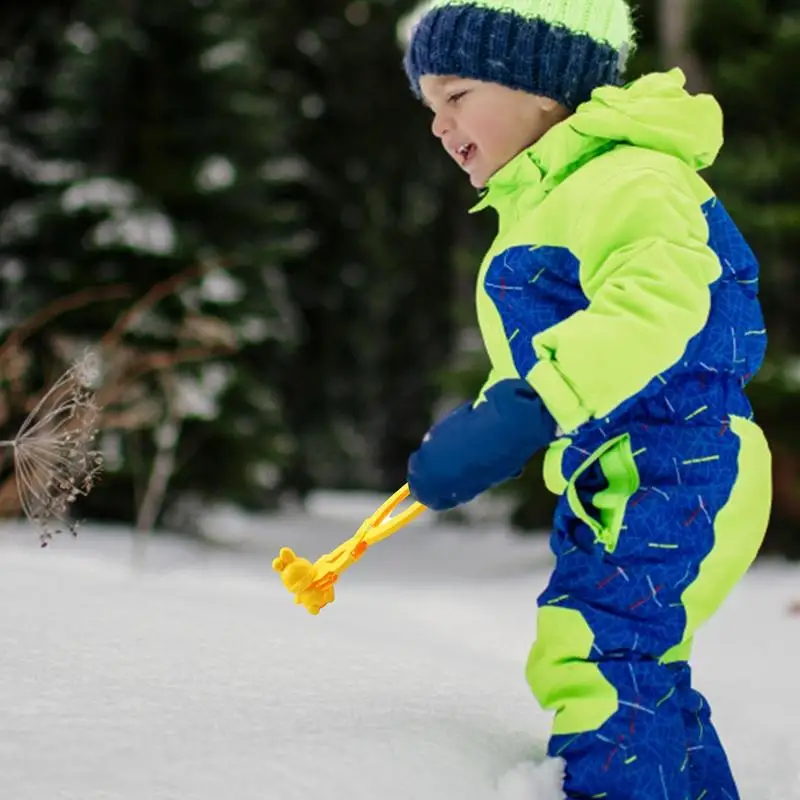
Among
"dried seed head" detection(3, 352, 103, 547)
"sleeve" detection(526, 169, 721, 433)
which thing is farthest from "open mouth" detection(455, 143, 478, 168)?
"dried seed head" detection(3, 352, 103, 547)

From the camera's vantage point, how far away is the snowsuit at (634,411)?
1.34 m

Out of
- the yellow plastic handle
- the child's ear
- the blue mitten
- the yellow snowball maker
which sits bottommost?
the yellow snowball maker

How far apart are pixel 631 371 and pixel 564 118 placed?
Answer: 0.52m

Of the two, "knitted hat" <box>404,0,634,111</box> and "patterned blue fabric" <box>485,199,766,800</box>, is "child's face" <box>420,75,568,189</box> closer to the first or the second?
"knitted hat" <box>404,0,634,111</box>

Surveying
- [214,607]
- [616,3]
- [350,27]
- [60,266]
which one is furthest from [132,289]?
[350,27]

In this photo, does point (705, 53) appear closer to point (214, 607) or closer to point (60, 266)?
point (60, 266)

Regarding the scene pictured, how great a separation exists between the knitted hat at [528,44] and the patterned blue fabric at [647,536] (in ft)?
0.90

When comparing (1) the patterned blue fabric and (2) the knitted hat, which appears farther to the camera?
(2) the knitted hat

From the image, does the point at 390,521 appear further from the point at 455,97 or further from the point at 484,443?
the point at 455,97

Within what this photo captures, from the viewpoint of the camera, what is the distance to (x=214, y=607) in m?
2.03

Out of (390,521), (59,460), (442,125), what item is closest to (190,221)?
(59,460)

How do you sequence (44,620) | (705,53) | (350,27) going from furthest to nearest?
(350,27) < (705,53) < (44,620)

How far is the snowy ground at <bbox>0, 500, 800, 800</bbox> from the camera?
3.92 feet

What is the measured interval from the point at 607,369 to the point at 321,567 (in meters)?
0.50
